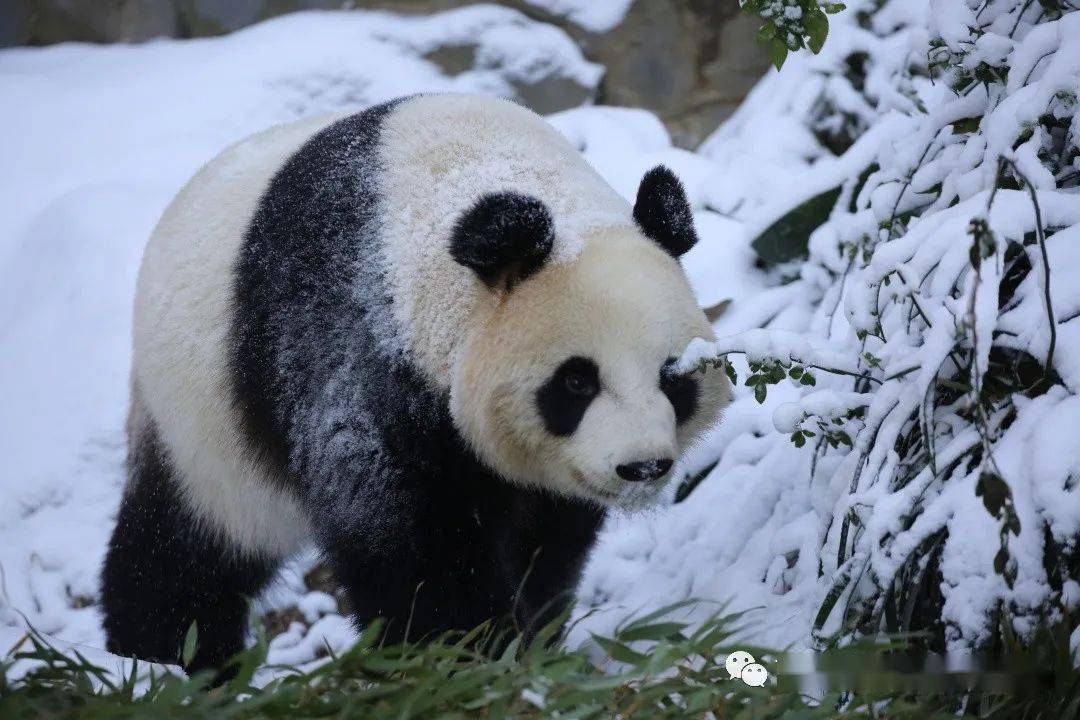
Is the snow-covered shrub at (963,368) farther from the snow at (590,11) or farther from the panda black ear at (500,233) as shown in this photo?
the snow at (590,11)

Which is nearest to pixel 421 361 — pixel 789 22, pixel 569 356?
pixel 569 356

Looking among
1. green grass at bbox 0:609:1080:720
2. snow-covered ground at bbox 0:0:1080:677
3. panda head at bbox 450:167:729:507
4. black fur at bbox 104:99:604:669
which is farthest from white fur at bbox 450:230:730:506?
green grass at bbox 0:609:1080:720

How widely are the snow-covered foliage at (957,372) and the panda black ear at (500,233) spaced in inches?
18.2

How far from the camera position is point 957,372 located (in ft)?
9.34

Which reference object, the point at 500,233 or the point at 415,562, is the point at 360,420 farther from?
the point at 500,233

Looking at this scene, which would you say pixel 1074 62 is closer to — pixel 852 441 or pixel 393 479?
pixel 852 441

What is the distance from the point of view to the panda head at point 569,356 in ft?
9.07

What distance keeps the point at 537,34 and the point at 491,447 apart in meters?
5.26

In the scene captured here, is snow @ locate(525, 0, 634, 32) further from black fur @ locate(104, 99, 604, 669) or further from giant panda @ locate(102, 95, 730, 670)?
black fur @ locate(104, 99, 604, 669)

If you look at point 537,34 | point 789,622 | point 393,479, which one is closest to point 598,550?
point 789,622

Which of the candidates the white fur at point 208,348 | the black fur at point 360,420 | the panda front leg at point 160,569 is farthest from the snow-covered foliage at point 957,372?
the panda front leg at point 160,569

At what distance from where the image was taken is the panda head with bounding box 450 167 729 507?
2764 mm

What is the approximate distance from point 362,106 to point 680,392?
6.65 ft

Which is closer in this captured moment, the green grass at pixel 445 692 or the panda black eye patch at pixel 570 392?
the green grass at pixel 445 692
